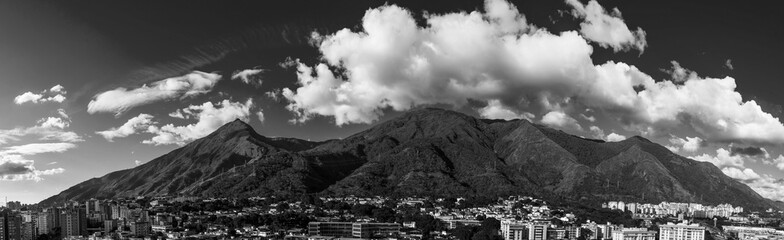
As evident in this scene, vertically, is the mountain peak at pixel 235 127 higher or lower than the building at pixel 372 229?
higher

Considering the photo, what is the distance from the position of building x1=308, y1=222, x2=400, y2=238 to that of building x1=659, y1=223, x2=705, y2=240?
83.4 ft

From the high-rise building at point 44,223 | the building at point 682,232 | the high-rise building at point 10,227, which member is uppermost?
the high-rise building at point 10,227

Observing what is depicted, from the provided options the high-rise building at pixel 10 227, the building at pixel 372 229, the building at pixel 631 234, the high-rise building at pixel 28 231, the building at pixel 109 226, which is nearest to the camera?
the high-rise building at pixel 10 227

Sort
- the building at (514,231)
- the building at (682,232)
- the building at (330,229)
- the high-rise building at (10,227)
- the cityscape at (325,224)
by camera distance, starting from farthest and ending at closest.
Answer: the building at (682,232)
the building at (514,231)
the building at (330,229)
the cityscape at (325,224)
the high-rise building at (10,227)

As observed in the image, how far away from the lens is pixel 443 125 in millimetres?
143375

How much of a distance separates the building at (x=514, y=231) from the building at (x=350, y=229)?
951 centimetres

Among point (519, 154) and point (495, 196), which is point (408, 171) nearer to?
point (495, 196)

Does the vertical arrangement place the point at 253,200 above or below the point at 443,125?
below

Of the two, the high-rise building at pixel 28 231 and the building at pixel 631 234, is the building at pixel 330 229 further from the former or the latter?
the building at pixel 631 234

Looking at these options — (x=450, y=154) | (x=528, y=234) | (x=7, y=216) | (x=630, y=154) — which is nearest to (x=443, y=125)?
(x=450, y=154)

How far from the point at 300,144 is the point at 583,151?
259ft

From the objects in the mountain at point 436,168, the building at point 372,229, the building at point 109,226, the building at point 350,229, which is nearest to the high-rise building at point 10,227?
the building at point 109,226

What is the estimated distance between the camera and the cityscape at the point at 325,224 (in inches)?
1836

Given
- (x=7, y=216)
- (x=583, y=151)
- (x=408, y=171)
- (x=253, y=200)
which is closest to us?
(x=7, y=216)
